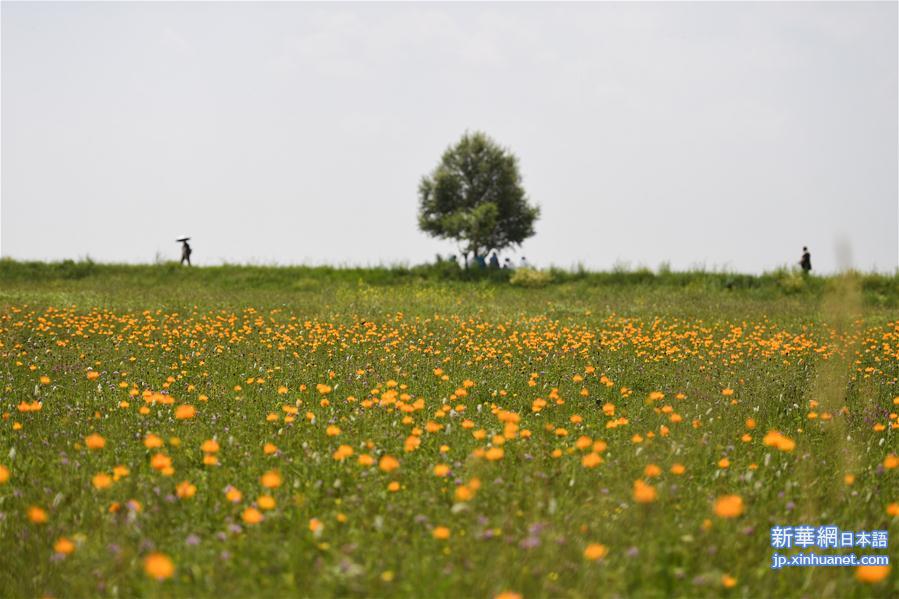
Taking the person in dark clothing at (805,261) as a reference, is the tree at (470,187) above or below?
above

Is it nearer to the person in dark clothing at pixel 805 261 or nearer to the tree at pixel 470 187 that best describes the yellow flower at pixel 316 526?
the person in dark clothing at pixel 805 261

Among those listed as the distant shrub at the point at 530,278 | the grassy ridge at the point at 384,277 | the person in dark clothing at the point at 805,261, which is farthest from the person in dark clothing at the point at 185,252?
the person in dark clothing at the point at 805,261

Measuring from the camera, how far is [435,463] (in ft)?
17.1

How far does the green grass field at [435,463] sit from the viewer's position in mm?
3646

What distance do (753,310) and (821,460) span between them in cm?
1533

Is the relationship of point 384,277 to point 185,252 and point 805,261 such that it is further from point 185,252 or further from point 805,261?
point 805,261

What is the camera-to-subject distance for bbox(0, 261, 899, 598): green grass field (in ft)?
12.0

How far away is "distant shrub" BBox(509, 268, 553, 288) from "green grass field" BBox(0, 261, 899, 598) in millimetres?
16370

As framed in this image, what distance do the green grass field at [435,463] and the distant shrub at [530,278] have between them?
1637 centimetres

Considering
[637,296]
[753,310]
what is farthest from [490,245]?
[753,310]

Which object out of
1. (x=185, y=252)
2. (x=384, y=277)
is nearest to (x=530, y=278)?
(x=384, y=277)

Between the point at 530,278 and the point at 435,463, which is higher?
the point at 530,278

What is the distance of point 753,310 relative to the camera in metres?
19.8

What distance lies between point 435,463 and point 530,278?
968 inches
